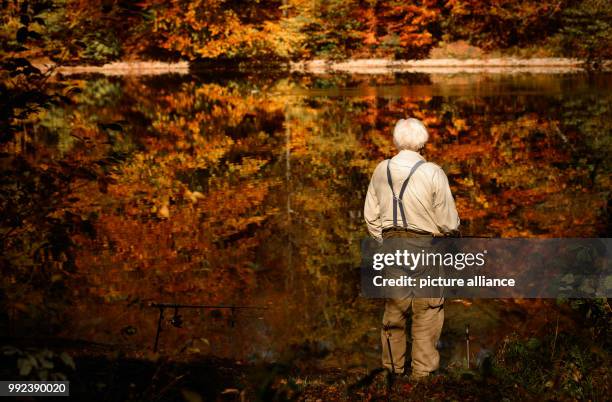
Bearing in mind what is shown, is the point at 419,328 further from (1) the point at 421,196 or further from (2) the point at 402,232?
(1) the point at 421,196

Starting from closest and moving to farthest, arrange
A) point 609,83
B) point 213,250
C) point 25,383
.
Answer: point 25,383 < point 213,250 < point 609,83

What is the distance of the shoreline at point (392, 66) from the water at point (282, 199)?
1031 cm

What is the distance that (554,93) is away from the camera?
23391mm

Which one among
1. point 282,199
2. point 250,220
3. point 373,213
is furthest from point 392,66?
point 373,213

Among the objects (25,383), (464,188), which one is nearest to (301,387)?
(25,383)

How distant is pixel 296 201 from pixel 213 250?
279 centimetres

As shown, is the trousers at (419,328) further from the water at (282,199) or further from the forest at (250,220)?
the water at (282,199)

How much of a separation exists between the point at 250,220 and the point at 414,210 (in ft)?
19.1

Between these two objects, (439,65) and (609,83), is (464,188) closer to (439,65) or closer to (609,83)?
(609,83)

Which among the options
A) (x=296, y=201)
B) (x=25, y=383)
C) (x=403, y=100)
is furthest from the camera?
(x=403, y=100)

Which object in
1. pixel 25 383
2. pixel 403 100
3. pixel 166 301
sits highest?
pixel 403 100

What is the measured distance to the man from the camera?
5.16 metres

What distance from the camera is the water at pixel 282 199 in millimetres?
6996

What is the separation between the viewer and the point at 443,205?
5180mm
